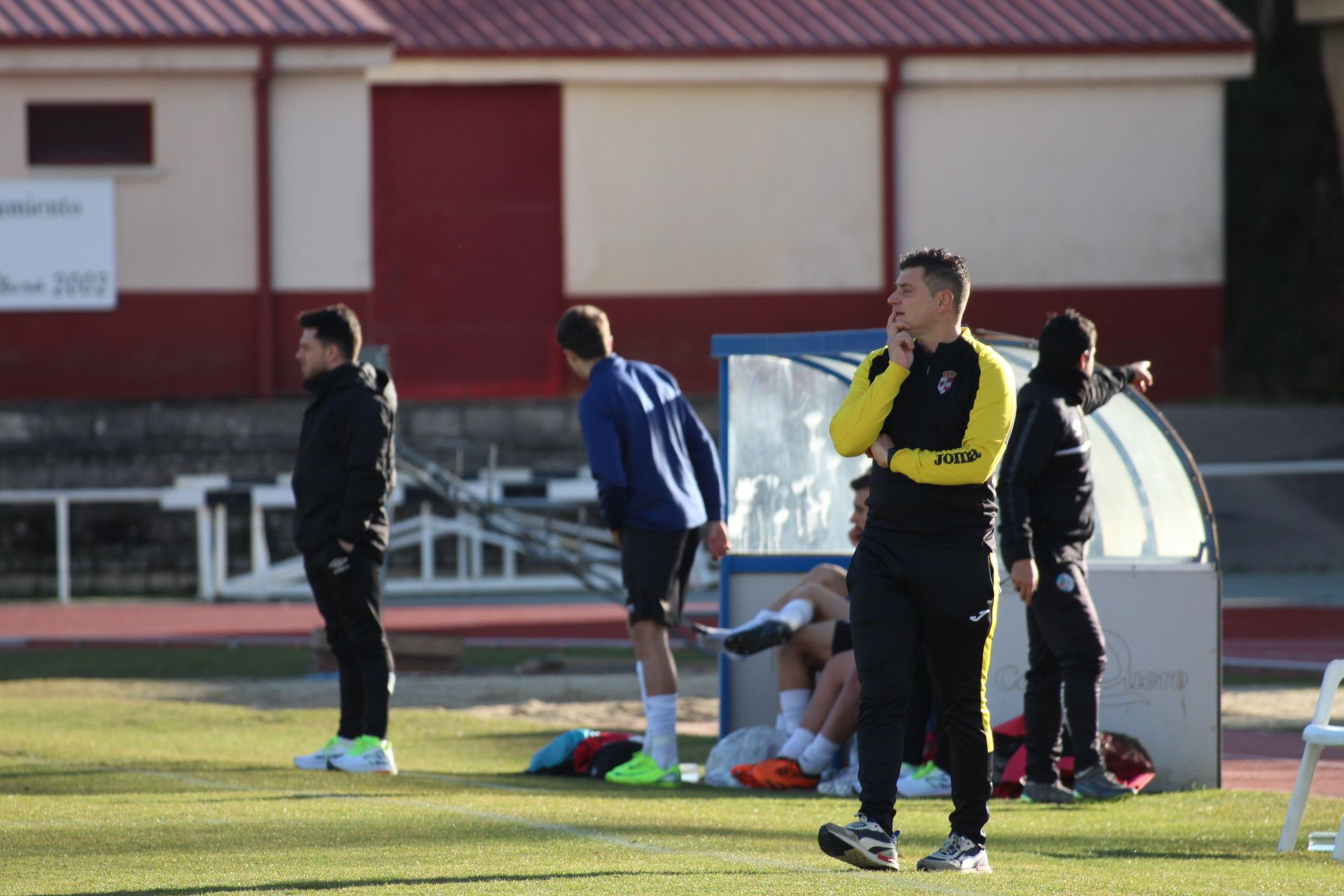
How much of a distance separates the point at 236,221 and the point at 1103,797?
1423cm

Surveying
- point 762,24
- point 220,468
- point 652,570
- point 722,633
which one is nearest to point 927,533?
point 652,570

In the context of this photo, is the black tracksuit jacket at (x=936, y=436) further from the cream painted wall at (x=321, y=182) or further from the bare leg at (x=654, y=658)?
the cream painted wall at (x=321, y=182)

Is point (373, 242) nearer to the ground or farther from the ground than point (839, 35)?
nearer to the ground

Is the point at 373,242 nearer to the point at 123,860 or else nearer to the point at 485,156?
the point at 485,156

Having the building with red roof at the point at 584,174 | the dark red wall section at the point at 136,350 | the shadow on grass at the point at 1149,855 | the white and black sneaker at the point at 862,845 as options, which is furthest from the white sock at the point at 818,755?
the dark red wall section at the point at 136,350

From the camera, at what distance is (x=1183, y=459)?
29.8ft

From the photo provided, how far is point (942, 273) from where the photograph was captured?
5.89 m

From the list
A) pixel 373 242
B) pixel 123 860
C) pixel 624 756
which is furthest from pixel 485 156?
pixel 123 860

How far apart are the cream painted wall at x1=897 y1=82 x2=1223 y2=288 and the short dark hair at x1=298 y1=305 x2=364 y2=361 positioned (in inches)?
536

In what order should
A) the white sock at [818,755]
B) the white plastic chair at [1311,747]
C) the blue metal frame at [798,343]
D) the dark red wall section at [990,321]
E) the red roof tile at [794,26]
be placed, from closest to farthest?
the white plastic chair at [1311,747]
the white sock at [818,755]
the blue metal frame at [798,343]
the red roof tile at [794,26]
the dark red wall section at [990,321]

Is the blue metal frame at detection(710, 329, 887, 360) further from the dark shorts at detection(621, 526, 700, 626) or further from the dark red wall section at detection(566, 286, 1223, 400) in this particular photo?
the dark red wall section at detection(566, 286, 1223, 400)

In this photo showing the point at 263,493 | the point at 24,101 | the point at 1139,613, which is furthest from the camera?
the point at 24,101

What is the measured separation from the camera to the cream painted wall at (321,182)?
2017 cm

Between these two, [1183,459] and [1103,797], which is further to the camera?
[1183,459]
